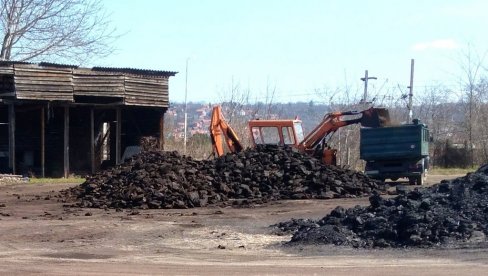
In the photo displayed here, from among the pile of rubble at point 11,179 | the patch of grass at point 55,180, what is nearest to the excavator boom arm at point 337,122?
the patch of grass at point 55,180

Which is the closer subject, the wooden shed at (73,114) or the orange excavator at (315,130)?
the orange excavator at (315,130)

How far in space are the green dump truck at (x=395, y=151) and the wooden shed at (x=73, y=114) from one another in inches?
530

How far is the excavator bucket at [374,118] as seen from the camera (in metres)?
33.8

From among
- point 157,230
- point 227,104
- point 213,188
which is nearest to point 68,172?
point 213,188

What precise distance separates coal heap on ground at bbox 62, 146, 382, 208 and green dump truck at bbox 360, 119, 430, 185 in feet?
6.62

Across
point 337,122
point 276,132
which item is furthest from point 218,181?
point 337,122

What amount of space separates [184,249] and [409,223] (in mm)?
4345

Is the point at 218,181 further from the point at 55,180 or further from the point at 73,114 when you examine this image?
the point at 73,114

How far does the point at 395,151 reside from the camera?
31.9m

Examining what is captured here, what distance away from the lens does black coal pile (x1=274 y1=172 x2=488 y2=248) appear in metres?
16.6

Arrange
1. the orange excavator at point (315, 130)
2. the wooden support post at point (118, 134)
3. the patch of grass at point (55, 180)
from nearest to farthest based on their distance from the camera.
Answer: the orange excavator at point (315, 130)
the patch of grass at point (55, 180)
the wooden support post at point (118, 134)

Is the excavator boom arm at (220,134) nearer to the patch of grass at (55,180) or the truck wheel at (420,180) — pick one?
the patch of grass at (55,180)

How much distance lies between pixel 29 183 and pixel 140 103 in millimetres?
8130

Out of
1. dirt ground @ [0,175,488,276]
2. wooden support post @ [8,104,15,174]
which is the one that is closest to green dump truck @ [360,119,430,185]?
dirt ground @ [0,175,488,276]
